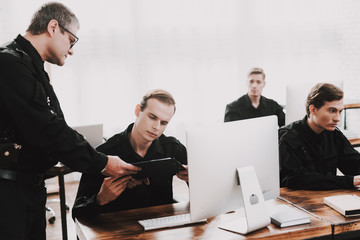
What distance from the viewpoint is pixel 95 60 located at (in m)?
4.77

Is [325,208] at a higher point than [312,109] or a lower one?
lower

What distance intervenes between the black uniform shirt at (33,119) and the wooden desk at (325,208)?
3.15 ft

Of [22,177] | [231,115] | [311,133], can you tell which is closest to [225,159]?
[22,177]

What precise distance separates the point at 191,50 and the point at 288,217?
11.7 feet

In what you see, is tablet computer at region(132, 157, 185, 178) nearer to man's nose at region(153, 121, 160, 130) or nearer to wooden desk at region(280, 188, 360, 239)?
man's nose at region(153, 121, 160, 130)

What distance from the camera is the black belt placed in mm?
1706

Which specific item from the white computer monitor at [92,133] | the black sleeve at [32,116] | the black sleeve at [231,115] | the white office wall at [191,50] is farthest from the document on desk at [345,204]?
the white office wall at [191,50]

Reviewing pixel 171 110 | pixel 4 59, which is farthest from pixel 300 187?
pixel 4 59

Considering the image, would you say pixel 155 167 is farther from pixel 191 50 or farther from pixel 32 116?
pixel 191 50

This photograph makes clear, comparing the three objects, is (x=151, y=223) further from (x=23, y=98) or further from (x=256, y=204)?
(x=23, y=98)

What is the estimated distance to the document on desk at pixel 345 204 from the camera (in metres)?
1.84

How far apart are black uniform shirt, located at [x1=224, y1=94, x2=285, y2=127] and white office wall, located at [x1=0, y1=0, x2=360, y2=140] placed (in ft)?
3.41

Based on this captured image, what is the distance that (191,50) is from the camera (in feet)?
16.8

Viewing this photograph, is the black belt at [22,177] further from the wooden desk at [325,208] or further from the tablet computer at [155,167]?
the wooden desk at [325,208]
